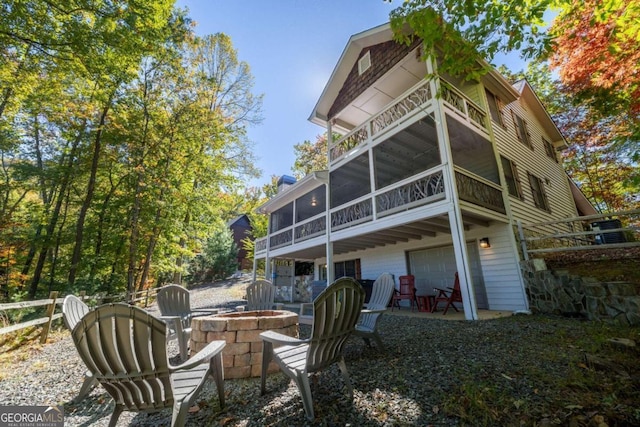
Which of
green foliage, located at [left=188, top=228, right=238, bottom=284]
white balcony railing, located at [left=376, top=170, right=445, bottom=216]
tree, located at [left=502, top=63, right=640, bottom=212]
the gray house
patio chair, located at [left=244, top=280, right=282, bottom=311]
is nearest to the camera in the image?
patio chair, located at [left=244, top=280, right=282, bottom=311]

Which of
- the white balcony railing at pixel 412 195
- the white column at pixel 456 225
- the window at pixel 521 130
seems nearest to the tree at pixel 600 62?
the window at pixel 521 130

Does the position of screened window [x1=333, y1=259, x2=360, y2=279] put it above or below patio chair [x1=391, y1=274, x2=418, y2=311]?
above

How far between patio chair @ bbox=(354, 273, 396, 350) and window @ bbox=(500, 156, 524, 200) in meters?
6.53

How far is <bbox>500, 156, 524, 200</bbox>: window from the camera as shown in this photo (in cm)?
812

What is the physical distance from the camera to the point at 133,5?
599cm

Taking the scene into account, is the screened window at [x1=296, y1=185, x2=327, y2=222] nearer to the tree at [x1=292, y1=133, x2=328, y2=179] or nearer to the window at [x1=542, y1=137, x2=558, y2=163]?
the tree at [x1=292, y1=133, x2=328, y2=179]

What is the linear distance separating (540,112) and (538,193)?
16.9 ft

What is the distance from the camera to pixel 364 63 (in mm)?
9727

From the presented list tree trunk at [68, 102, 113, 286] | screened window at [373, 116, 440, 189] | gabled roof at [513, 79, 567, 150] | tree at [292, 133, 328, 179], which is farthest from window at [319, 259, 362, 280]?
tree trunk at [68, 102, 113, 286]

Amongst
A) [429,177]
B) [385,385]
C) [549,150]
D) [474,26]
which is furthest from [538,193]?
[385,385]

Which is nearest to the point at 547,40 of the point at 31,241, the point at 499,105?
the point at 499,105

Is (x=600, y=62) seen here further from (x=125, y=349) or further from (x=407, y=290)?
(x=125, y=349)

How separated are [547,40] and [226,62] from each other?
1579cm

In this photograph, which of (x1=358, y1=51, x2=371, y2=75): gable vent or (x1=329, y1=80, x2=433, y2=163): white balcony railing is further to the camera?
(x1=358, y1=51, x2=371, y2=75): gable vent
